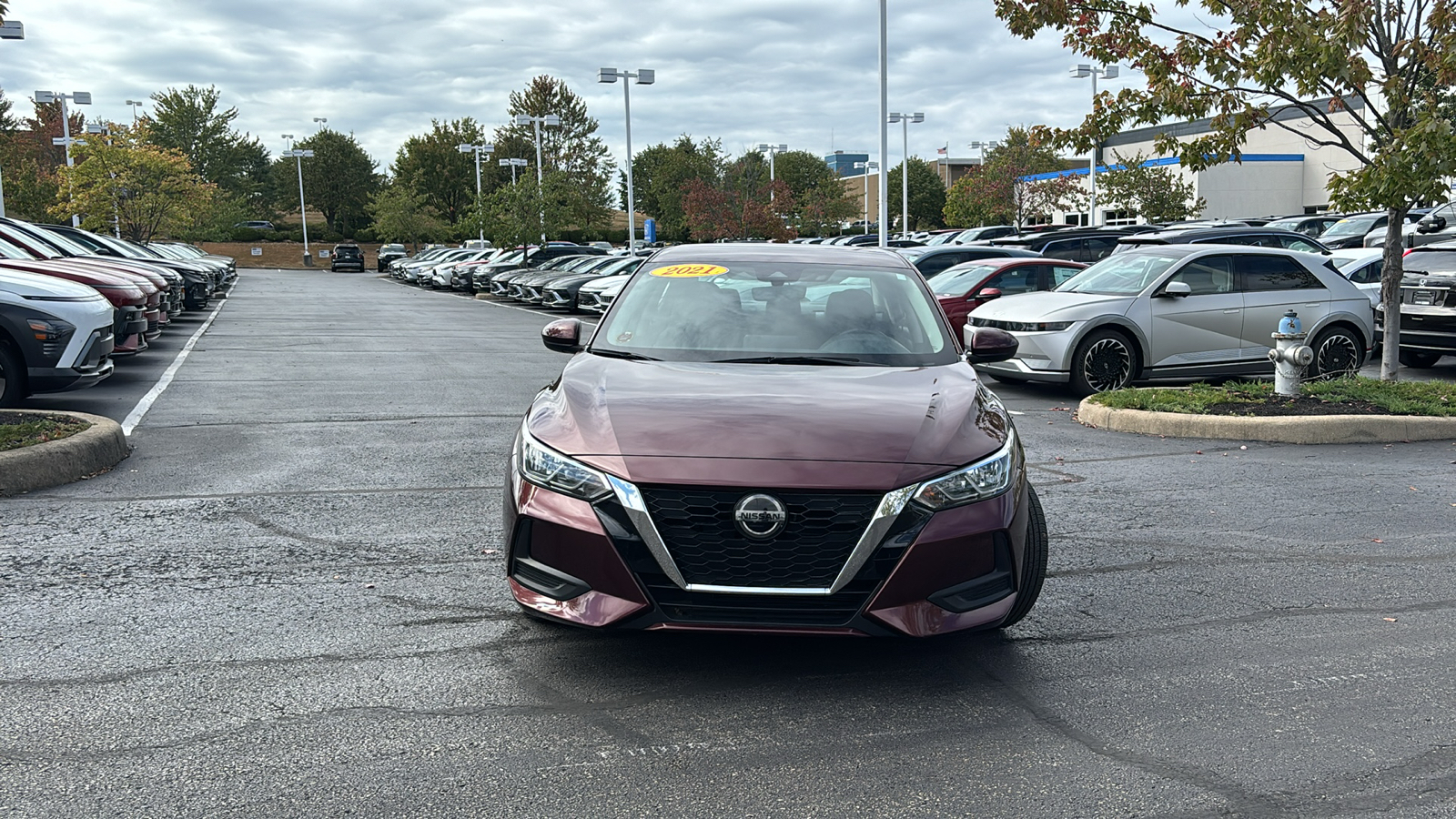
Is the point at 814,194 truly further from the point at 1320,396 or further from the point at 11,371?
the point at 11,371

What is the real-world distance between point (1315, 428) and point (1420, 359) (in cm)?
636

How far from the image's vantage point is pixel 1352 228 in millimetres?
25062

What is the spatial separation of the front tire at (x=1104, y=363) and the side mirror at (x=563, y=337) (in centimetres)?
745

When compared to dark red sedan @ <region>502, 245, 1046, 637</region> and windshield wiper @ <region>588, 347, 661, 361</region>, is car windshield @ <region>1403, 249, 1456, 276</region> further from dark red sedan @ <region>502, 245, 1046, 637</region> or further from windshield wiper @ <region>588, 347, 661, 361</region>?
windshield wiper @ <region>588, 347, 661, 361</region>

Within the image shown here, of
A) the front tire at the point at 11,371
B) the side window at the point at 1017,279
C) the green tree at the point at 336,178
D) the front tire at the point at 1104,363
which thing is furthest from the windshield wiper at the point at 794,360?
the green tree at the point at 336,178

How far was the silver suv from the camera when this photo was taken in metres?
12.2

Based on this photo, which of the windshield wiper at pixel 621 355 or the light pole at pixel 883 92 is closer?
the windshield wiper at pixel 621 355

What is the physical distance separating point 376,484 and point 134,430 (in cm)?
317

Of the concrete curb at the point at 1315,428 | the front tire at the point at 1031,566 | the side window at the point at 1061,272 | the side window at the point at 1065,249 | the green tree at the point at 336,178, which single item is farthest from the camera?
the green tree at the point at 336,178

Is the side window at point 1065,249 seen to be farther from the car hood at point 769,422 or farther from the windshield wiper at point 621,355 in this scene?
the car hood at point 769,422

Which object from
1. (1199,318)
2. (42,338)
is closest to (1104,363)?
(1199,318)

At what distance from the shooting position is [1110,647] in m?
4.62

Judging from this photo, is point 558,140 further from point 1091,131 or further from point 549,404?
point 549,404

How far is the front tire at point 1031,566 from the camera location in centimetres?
422
